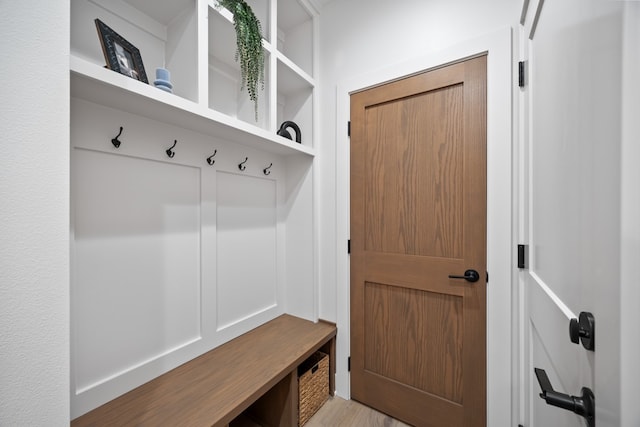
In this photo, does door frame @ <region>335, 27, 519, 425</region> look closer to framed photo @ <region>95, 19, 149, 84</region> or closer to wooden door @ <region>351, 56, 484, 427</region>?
wooden door @ <region>351, 56, 484, 427</region>

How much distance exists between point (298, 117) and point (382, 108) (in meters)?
0.66

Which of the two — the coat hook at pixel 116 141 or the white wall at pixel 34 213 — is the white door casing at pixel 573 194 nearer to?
the white wall at pixel 34 213

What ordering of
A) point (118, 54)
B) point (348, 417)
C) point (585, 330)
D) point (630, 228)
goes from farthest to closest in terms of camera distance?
point (348, 417), point (118, 54), point (585, 330), point (630, 228)

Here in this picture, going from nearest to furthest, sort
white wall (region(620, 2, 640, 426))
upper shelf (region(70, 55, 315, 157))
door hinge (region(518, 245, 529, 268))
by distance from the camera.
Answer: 1. white wall (region(620, 2, 640, 426))
2. upper shelf (region(70, 55, 315, 157))
3. door hinge (region(518, 245, 529, 268))

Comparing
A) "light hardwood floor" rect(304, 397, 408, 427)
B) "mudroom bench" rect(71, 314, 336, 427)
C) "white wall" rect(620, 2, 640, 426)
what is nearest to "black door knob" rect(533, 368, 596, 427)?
"white wall" rect(620, 2, 640, 426)

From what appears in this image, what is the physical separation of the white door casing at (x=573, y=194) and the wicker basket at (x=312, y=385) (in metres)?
1.08

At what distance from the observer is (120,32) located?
111 cm

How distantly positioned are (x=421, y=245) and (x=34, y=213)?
5.04 feet

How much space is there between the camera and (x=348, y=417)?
156 centimetres

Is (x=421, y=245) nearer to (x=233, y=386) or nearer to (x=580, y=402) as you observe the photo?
(x=580, y=402)

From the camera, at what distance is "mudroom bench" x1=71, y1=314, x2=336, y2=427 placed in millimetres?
1002

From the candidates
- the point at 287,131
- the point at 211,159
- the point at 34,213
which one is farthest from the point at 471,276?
the point at 34,213

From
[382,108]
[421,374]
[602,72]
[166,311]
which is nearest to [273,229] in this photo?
[166,311]

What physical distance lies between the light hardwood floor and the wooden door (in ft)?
0.16
